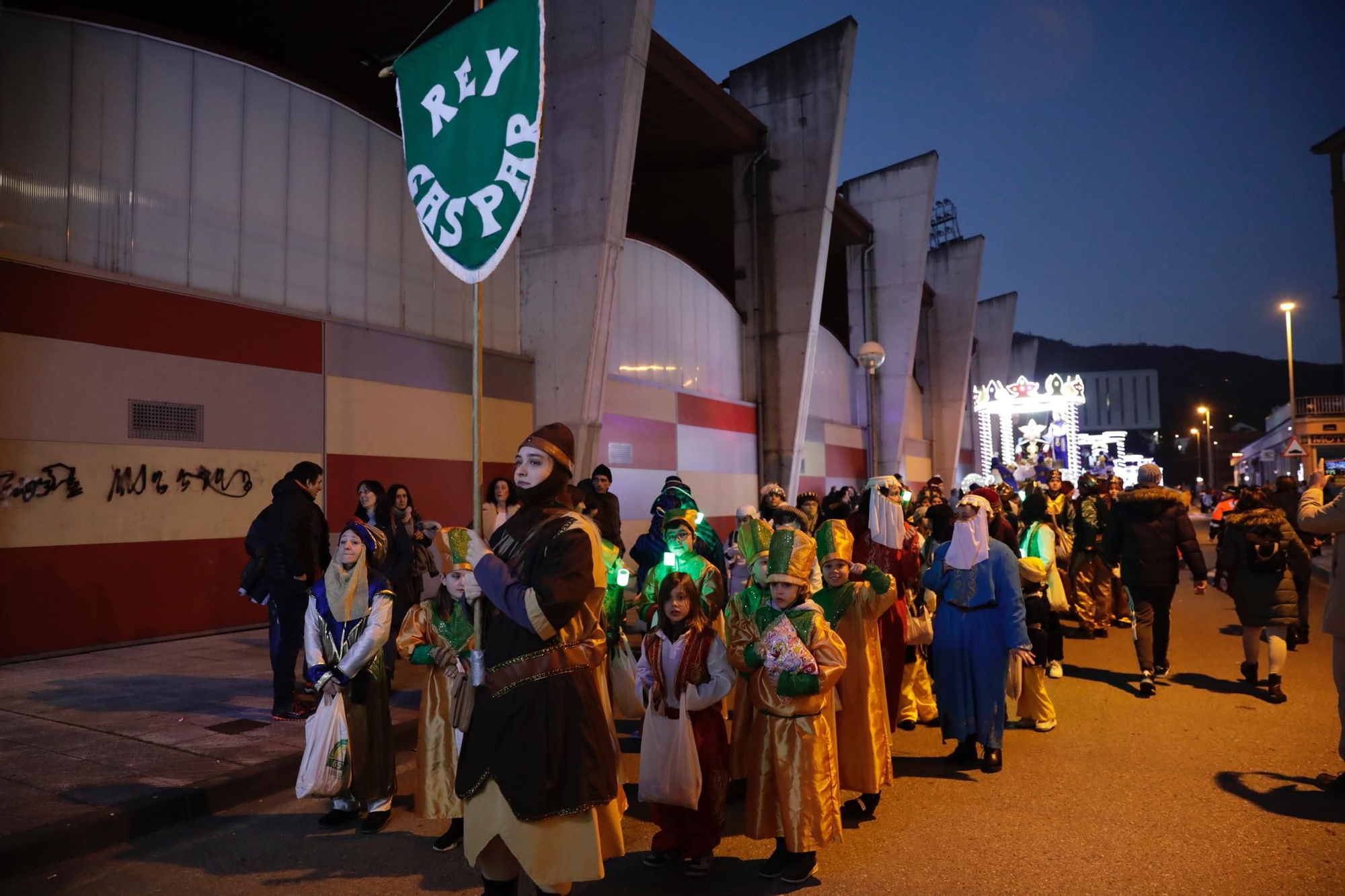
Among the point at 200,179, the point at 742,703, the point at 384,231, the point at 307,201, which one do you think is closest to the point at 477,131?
the point at 742,703

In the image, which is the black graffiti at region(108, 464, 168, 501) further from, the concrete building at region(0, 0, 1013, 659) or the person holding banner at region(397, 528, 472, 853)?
the person holding banner at region(397, 528, 472, 853)

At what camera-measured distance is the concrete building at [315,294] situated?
28.8 ft

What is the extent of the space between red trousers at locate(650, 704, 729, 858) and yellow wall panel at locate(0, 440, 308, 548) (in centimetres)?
755

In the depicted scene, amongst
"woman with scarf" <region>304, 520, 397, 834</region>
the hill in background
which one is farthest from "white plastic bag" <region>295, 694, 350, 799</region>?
the hill in background

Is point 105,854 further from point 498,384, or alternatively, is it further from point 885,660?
point 498,384

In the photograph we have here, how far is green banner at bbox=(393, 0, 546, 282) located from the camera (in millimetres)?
4391

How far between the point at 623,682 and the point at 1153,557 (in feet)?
16.6

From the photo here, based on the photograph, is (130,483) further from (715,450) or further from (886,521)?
(715,450)

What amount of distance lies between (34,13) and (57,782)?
792 centimetres

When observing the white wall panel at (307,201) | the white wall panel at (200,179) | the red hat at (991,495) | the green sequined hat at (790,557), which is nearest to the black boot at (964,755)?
the green sequined hat at (790,557)

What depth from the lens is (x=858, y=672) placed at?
16.1ft

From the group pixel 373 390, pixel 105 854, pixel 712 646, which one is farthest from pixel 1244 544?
pixel 373 390

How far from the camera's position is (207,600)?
995 centimetres

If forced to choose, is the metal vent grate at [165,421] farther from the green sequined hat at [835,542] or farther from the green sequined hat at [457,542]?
the green sequined hat at [835,542]
